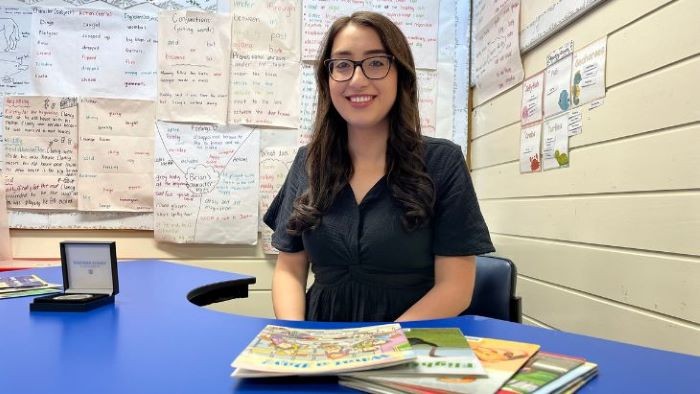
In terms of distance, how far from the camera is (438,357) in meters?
0.68

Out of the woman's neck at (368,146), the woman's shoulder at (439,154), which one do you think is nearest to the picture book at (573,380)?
the woman's shoulder at (439,154)

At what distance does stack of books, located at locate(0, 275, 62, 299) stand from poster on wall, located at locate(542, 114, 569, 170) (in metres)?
1.52

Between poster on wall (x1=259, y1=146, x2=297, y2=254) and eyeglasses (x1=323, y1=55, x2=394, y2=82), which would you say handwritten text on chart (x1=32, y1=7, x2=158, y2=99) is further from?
eyeglasses (x1=323, y1=55, x2=394, y2=82)

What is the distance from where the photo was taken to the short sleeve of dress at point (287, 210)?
1.39 m

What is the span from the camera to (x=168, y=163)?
91.6 inches

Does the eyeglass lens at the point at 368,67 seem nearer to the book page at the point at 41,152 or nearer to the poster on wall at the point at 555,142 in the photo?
the poster on wall at the point at 555,142

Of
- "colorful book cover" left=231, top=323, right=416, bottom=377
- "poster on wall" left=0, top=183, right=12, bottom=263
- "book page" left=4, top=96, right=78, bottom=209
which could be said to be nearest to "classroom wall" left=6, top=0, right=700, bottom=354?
"colorful book cover" left=231, top=323, right=416, bottom=377

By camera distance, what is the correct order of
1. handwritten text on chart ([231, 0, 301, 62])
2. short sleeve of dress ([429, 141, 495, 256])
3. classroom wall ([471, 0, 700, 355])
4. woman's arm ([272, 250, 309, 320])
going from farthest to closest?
handwritten text on chart ([231, 0, 301, 62]), woman's arm ([272, 250, 309, 320]), short sleeve of dress ([429, 141, 495, 256]), classroom wall ([471, 0, 700, 355])

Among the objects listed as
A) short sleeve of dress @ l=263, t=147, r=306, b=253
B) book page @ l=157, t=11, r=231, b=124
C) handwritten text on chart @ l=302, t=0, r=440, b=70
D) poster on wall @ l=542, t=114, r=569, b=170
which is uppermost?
handwritten text on chart @ l=302, t=0, r=440, b=70

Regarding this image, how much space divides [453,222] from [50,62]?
209 cm

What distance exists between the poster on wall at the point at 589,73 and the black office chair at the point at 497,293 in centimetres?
55

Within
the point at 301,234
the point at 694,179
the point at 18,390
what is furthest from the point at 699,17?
the point at 18,390

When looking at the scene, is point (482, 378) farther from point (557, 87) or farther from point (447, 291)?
point (557, 87)

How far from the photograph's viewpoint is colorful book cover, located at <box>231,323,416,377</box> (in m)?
0.64
